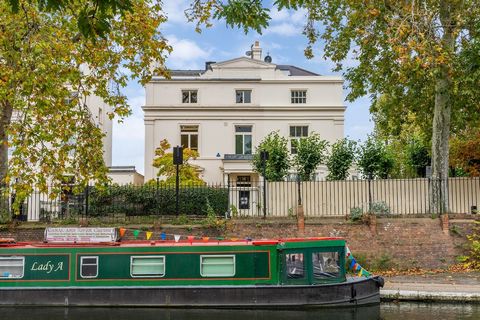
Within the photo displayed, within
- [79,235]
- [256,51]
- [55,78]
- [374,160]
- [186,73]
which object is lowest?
[79,235]

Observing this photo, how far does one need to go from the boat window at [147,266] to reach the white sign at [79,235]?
35.1 inches

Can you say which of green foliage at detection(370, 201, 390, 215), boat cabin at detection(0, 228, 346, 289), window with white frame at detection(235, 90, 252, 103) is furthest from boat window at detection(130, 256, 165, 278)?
window with white frame at detection(235, 90, 252, 103)

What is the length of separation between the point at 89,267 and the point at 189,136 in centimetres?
1812

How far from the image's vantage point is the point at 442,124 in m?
17.3

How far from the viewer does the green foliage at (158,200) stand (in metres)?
17.0

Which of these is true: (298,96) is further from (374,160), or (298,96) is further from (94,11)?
(94,11)

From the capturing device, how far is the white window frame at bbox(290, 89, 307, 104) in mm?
31141

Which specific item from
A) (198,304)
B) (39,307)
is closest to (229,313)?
(198,304)

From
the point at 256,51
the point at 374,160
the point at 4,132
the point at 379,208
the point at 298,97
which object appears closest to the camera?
the point at 4,132

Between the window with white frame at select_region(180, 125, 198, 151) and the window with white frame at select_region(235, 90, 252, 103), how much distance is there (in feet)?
10.2

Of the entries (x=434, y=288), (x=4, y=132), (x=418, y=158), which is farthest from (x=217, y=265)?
(x=418, y=158)

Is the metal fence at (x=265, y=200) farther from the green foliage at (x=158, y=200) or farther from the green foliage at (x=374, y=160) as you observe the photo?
the green foliage at (x=374, y=160)

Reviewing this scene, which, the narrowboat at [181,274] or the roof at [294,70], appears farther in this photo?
the roof at [294,70]

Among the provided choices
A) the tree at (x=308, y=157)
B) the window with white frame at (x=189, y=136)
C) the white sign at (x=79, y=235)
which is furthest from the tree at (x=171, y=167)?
the white sign at (x=79, y=235)
